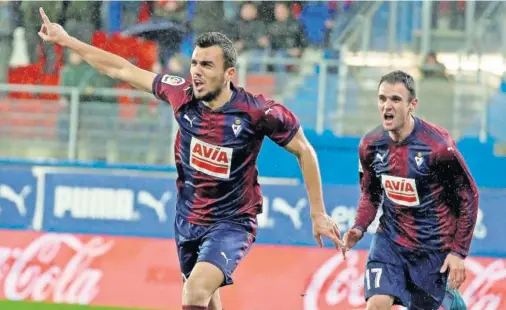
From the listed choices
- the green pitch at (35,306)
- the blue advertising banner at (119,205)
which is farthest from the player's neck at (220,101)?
the blue advertising banner at (119,205)

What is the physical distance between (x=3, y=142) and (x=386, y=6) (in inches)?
193

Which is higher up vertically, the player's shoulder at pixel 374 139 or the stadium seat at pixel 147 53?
the stadium seat at pixel 147 53

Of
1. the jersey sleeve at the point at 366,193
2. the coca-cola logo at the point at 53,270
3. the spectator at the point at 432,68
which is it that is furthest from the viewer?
the spectator at the point at 432,68

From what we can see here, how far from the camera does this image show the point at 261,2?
12.8m

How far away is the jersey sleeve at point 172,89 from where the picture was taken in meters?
6.38

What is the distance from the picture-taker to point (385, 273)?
256 inches

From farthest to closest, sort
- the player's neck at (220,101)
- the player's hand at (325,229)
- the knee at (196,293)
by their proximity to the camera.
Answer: the player's neck at (220,101)
the player's hand at (325,229)
the knee at (196,293)

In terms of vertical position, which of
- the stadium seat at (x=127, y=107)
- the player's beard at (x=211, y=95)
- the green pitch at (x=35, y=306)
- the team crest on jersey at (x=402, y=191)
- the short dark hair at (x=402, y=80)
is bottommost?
the green pitch at (x=35, y=306)

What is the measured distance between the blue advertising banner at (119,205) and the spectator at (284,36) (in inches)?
107

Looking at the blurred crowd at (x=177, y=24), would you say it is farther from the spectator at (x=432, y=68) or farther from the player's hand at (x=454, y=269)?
the player's hand at (x=454, y=269)

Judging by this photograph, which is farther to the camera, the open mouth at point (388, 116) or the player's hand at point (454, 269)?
the open mouth at point (388, 116)

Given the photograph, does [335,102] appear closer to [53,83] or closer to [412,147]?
[53,83]

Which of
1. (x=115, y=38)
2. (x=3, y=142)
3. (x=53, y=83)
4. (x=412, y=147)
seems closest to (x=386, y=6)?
(x=115, y=38)

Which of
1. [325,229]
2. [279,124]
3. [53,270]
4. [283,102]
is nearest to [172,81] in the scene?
[279,124]
